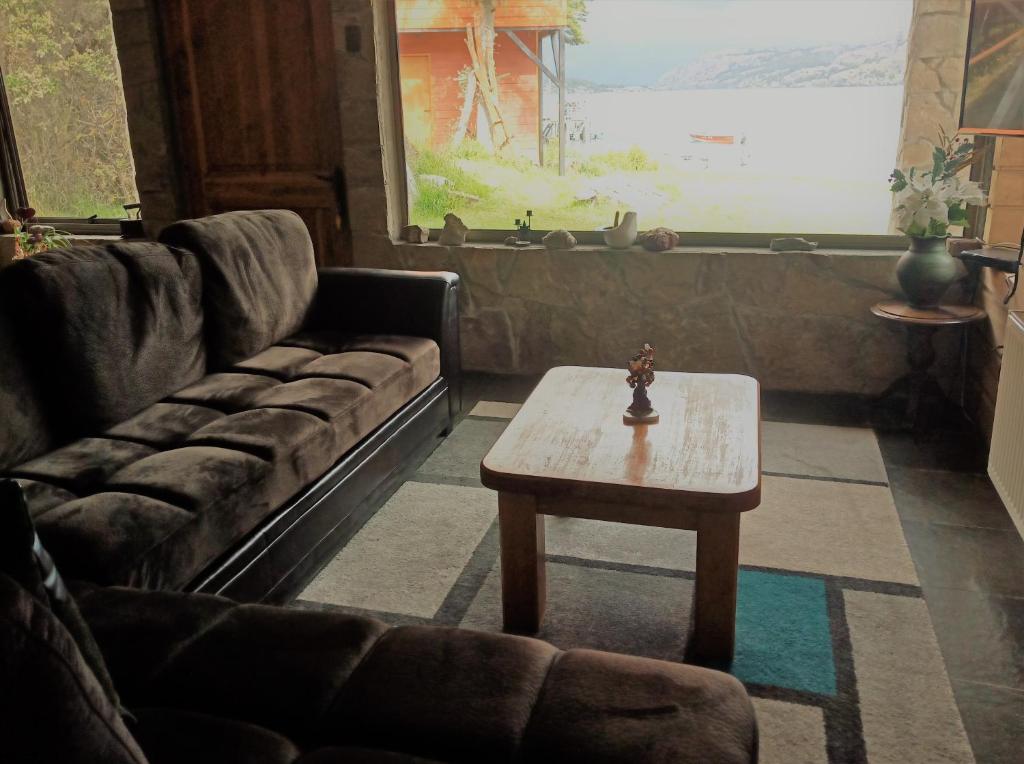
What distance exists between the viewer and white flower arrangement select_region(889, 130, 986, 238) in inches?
126

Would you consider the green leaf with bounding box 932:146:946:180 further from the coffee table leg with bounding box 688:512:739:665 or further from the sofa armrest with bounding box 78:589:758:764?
the sofa armrest with bounding box 78:589:758:764

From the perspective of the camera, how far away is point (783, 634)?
209 cm

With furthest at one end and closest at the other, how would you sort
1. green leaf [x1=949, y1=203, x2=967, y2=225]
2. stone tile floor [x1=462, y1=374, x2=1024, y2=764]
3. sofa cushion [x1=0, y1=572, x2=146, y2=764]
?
green leaf [x1=949, y1=203, x2=967, y2=225]
stone tile floor [x1=462, y1=374, x2=1024, y2=764]
sofa cushion [x1=0, y1=572, x2=146, y2=764]

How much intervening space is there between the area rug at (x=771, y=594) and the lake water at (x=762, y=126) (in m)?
1.60

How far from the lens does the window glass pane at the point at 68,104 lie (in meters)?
4.77

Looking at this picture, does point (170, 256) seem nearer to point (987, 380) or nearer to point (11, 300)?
point (11, 300)

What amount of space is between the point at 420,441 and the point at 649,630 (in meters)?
1.31

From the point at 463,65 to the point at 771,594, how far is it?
313 cm

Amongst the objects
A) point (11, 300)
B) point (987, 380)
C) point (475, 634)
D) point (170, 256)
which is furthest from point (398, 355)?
point (987, 380)

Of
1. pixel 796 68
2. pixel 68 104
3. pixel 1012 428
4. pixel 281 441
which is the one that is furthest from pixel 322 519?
pixel 68 104

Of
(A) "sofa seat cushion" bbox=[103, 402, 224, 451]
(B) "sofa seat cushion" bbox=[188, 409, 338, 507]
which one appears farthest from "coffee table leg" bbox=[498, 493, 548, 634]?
(A) "sofa seat cushion" bbox=[103, 402, 224, 451]

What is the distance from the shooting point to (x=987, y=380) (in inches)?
131

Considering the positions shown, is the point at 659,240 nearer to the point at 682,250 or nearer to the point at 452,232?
the point at 682,250

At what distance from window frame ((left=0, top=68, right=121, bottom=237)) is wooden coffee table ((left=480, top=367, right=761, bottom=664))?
3804mm
